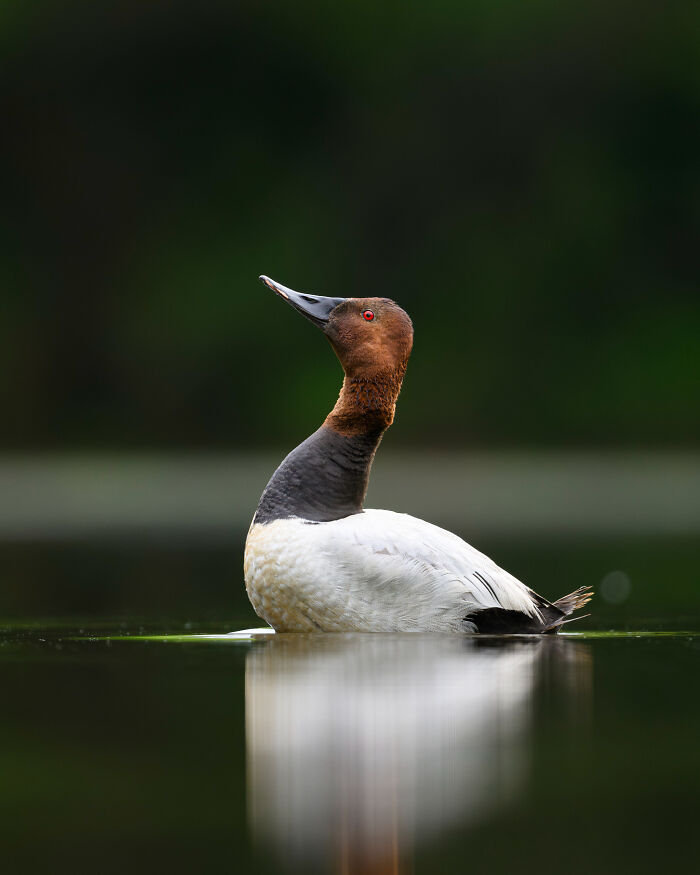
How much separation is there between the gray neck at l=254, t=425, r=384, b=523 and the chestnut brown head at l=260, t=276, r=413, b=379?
0.24 metres

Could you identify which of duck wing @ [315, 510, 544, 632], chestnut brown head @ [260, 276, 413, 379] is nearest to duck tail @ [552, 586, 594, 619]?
duck wing @ [315, 510, 544, 632]

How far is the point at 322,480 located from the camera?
17.0 ft

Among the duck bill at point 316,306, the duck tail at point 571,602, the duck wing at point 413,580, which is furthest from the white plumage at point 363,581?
the duck bill at point 316,306

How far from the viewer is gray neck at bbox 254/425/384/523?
16.7 feet

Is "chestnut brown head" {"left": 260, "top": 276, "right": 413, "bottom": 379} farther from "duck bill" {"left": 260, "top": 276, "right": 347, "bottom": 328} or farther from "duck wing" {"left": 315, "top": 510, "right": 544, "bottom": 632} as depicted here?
"duck wing" {"left": 315, "top": 510, "right": 544, "bottom": 632}

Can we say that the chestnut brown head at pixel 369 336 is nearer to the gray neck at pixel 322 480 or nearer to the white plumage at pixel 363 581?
the gray neck at pixel 322 480

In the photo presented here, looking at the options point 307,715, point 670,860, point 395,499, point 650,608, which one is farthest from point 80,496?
point 670,860

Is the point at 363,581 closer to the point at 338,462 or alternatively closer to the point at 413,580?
the point at 413,580

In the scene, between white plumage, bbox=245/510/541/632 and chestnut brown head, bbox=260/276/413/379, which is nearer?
white plumage, bbox=245/510/541/632

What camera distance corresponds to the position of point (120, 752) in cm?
295

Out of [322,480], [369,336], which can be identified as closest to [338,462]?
[322,480]

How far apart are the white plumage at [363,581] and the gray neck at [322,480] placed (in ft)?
0.38

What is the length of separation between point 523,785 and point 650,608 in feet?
11.0

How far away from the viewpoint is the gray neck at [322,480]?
5.09 m
